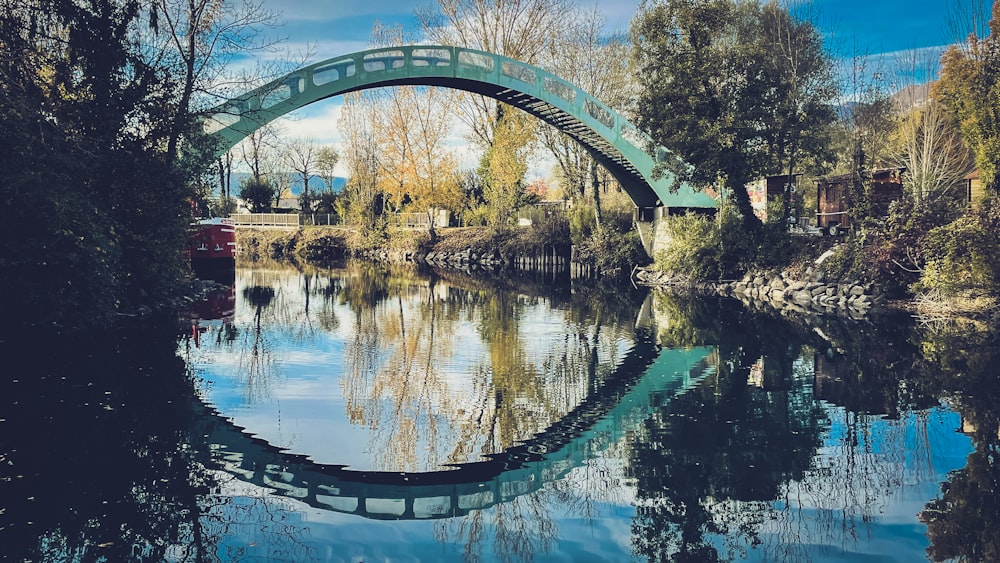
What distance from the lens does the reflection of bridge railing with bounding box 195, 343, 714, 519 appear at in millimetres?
5438

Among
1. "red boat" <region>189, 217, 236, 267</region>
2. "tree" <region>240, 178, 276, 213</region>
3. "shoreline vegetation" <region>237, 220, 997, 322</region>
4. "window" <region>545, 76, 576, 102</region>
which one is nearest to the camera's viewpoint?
"shoreline vegetation" <region>237, 220, 997, 322</region>

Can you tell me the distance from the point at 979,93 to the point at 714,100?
6404 millimetres

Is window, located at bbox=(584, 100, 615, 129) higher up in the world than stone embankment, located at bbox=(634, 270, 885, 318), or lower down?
higher up

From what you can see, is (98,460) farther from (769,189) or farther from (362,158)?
(362,158)

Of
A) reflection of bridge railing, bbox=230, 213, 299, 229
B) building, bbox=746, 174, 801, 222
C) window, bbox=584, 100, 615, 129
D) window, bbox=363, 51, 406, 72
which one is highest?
window, bbox=363, 51, 406, 72

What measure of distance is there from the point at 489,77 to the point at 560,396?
1862cm

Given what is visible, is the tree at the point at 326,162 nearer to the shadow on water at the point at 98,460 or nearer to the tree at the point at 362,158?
the tree at the point at 362,158

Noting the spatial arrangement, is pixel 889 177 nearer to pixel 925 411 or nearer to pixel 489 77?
pixel 489 77

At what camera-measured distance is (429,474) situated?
598 cm

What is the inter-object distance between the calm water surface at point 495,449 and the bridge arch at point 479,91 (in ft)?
36.2

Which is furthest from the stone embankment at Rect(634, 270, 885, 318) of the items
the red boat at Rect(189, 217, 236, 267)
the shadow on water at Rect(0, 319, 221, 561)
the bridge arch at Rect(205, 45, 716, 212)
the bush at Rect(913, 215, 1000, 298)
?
the red boat at Rect(189, 217, 236, 267)

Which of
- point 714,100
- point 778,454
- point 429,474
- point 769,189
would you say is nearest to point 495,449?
point 429,474

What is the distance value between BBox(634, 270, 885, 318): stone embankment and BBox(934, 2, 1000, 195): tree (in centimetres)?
345

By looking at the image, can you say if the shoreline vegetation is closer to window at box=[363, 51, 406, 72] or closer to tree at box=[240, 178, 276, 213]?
tree at box=[240, 178, 276, 213]
